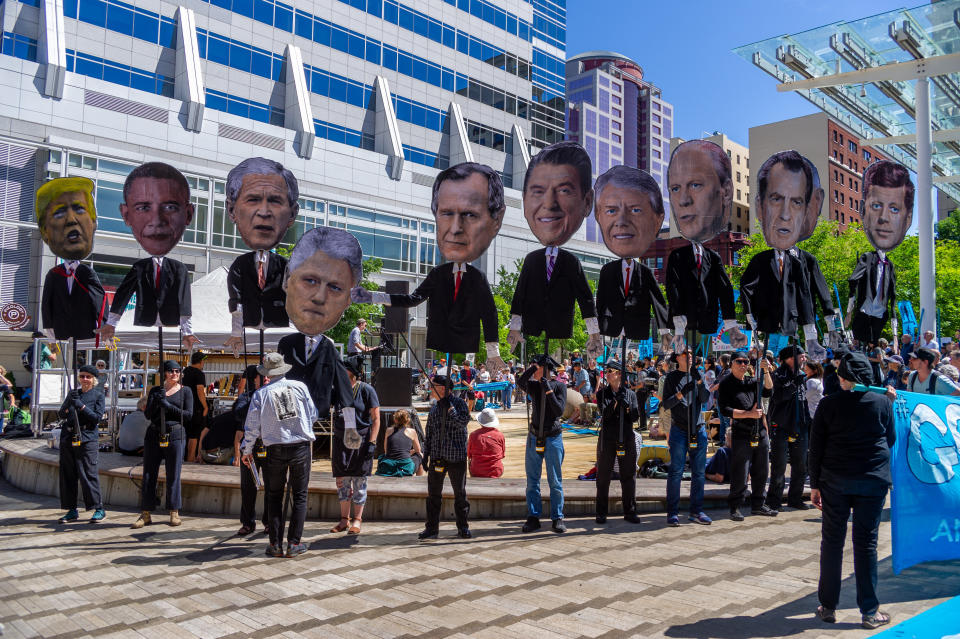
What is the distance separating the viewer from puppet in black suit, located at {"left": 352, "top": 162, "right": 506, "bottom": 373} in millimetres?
8844

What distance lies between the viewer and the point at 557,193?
29.7 feet

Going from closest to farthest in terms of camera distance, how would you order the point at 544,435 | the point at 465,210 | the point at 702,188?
the point at 544,435, the point at 465,210, the point at 702,188

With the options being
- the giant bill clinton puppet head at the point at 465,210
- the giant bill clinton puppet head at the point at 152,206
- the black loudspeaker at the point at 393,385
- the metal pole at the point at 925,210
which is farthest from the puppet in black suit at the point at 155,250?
the metal pole at the point at 925,210

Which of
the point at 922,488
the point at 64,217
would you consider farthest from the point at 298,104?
the point at 922,488

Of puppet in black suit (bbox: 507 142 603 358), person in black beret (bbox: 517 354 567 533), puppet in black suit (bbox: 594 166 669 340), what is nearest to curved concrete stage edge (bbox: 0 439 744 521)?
person in black beret (bbox: 517 354 567 533)

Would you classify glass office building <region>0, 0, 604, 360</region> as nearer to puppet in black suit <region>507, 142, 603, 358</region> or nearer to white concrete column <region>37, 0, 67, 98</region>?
white concrete column <region>37, 0, 67, 98</region>

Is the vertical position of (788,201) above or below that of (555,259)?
above

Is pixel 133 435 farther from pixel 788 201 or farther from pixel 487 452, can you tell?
pixel 788 201

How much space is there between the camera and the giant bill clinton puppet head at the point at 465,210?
8.99 metres

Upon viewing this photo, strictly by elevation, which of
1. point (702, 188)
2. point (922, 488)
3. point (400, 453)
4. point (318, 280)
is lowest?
point (400, 453)

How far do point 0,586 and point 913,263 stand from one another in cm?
3755

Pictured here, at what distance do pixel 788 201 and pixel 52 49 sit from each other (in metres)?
31.8

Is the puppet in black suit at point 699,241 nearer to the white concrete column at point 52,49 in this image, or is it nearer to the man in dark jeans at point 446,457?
the man in dark jeans at point 446,457

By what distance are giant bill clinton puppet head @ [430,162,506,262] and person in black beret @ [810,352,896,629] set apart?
480 cm
